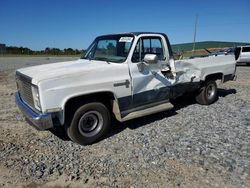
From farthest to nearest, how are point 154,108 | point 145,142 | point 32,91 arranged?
point 154,108 < point 145,142 < point 32,91

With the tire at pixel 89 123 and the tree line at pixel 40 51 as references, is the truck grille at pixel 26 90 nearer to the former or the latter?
the tire at pixel 89 123

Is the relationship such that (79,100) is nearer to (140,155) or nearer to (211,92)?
(140,155)

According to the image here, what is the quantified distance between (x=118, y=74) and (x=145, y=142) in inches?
58.1

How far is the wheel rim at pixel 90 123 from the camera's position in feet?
15.4

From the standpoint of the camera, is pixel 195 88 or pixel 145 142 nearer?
pixel 145 142

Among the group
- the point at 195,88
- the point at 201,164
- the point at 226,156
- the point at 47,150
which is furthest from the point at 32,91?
the point at 195,88

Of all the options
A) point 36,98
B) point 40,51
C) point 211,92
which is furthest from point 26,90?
point 40,51

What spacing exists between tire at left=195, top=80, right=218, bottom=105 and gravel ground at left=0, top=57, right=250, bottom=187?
106 cm

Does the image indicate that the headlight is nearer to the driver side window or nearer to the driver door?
the driver door

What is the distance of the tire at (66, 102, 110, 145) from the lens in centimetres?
458

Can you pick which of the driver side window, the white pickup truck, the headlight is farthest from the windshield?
the headlight

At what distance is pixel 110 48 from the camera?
5.69 meters

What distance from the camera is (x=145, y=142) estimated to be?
15.8ft

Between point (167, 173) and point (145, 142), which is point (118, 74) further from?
point (167, 173)
